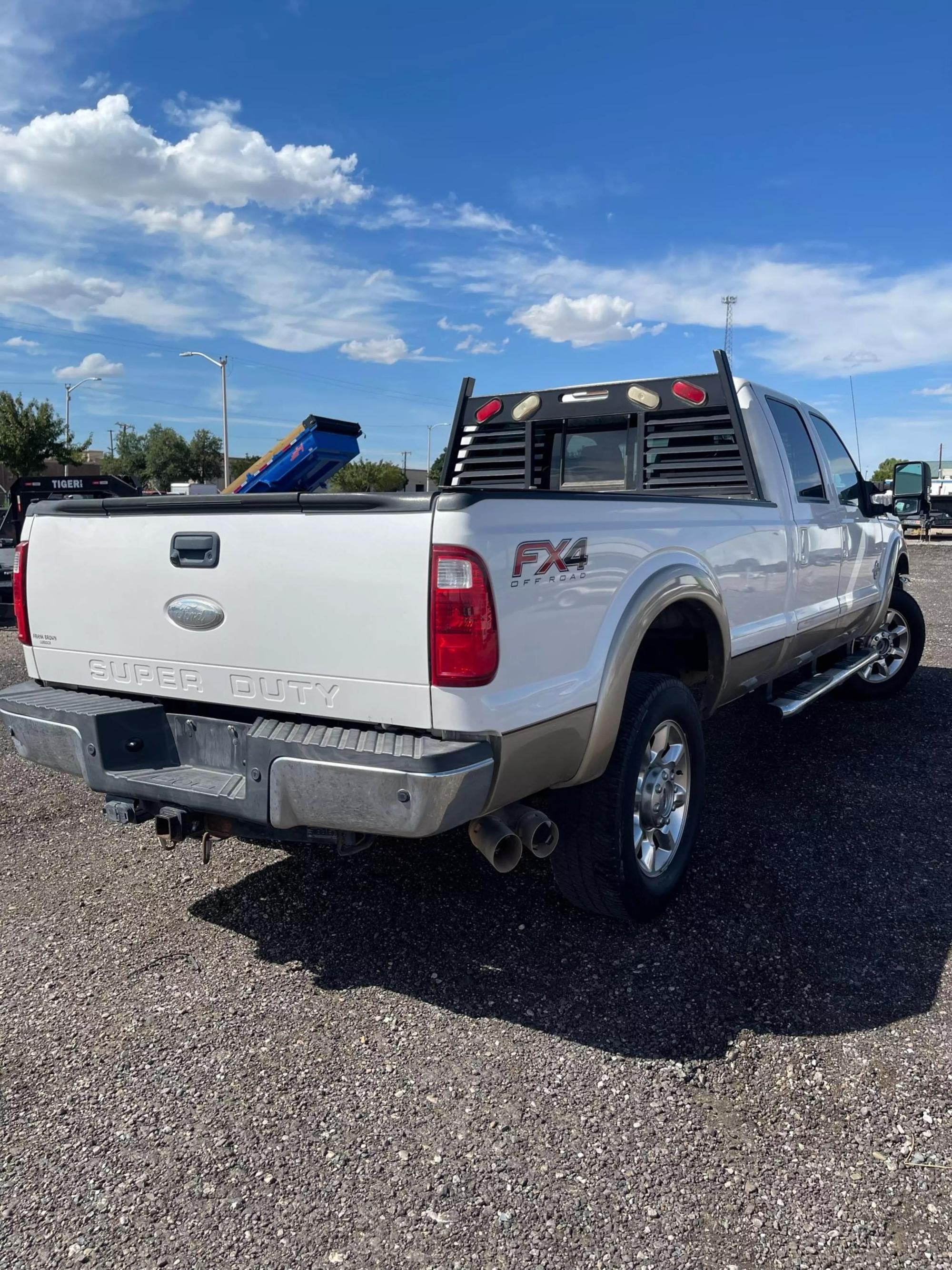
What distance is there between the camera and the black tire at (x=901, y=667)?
7.64 m

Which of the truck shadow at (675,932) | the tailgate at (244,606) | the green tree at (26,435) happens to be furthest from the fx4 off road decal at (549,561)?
the green tree at (26,435)

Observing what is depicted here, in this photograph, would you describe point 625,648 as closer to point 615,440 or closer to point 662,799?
point 662,799

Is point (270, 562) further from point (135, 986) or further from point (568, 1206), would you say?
point (568, 1206)

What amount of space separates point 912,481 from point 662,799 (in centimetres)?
450

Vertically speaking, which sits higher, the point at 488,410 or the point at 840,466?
the point at 488,410

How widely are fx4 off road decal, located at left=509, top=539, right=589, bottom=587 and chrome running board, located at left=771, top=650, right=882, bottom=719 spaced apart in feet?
7.50

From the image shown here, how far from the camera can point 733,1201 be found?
90.8 inches

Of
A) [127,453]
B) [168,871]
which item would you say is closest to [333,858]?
[168,871]

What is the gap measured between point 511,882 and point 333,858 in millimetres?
828

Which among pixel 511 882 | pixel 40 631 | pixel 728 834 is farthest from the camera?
pixel 728 834

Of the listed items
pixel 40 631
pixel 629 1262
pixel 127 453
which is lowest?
pixel 629 1262

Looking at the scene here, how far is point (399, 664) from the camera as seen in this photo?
107 inches

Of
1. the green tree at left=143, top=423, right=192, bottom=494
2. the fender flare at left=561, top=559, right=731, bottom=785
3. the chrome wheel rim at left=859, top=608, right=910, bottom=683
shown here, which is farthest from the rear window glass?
the green tree at left=143, top=423, right=192, bottom=494

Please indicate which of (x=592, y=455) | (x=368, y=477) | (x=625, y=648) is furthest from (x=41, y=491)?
(x=368, y=477)
